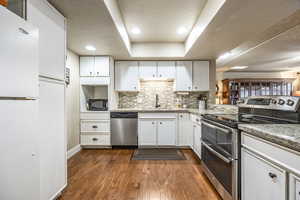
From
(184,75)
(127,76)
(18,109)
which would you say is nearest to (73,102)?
(127,76)

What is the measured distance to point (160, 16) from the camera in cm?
254

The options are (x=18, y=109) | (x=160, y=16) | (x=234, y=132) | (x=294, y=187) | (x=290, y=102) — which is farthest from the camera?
(x=160, y=16)

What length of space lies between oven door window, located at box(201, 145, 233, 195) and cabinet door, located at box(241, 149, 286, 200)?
18cm

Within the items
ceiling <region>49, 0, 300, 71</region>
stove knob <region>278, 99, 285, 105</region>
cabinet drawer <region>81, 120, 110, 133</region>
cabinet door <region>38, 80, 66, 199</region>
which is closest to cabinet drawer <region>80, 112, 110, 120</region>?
cabinet drawer <region>81, 120, 110, 133</region>

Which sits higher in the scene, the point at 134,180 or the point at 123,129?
the point at 123,129

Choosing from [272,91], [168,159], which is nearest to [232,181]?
[168,159]

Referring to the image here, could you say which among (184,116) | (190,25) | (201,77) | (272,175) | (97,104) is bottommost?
(272,175)

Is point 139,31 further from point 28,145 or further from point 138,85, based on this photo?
point 28,145

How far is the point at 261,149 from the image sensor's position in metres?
1.14

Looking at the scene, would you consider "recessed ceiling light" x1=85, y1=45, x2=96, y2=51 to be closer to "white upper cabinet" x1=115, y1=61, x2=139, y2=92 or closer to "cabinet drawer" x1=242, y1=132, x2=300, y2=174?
"white upper cabinet" x1=115, y1=61, x2=139, y2=92

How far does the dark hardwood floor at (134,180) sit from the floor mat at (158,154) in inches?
6.5

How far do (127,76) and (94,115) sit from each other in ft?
3.96

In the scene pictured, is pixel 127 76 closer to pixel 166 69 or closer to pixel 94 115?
pixel 166 69

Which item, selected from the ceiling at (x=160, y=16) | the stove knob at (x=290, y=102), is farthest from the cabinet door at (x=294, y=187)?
the ceiling at (x=160, y=16)
